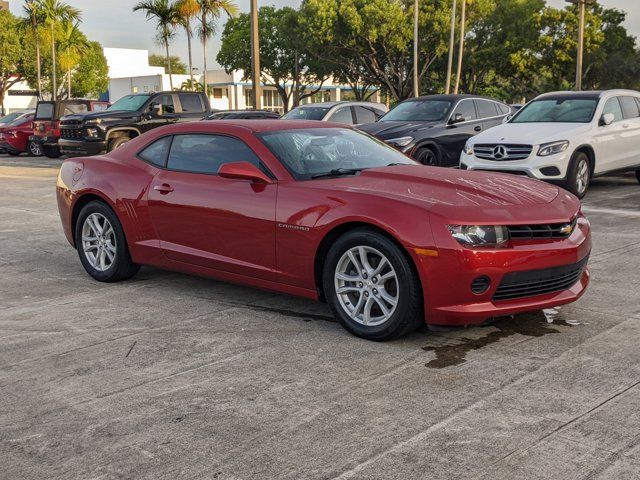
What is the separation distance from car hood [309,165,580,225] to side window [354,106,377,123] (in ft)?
38.5

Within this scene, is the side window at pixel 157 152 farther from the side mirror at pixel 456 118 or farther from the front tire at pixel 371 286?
the side mirror at pixel 456 118

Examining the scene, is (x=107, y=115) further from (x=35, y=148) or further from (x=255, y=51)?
(x=35, y=148)

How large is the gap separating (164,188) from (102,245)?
1029 millimetres

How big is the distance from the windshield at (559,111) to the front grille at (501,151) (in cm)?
130

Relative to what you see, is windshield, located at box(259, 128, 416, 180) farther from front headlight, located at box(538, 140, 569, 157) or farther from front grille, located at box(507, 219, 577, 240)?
front headlight, located at box(538, 140, 569, 157)

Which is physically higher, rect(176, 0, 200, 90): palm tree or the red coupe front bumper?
rect(176, 0, 200, 90): palm tree

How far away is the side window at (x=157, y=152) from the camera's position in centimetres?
663

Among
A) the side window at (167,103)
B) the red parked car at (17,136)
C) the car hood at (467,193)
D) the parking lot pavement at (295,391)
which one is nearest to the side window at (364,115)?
the side window at (167,103)

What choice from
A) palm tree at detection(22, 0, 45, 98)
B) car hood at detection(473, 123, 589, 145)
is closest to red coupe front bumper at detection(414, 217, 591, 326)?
car hood at detection(473, 123, 589, 145)

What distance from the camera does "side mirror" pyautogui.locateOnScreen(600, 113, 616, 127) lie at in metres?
13.1

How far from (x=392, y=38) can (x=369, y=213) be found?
151 feet

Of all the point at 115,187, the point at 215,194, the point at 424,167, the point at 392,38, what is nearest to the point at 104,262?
the point at 115,187

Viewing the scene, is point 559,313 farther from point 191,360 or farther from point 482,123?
point 482,123

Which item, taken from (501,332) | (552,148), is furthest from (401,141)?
(501,332)
